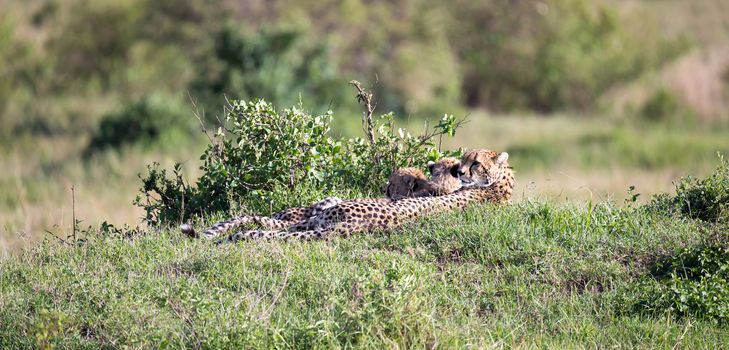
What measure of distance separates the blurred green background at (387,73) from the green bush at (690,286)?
11993 millimetres

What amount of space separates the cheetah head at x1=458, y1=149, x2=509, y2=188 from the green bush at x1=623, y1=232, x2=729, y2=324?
171 centimetres

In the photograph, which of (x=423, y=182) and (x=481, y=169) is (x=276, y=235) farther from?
(x=481, y=169)

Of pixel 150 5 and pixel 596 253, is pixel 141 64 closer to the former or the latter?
pixel 150 5

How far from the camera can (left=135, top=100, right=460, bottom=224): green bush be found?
8.02m

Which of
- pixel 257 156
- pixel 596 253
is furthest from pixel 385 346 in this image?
pixel 257 156

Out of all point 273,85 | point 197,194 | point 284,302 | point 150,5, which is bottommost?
point 284,302

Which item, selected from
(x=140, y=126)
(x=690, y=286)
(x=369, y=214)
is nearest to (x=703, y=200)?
(x=690, y=286)

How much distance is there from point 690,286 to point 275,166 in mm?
3314

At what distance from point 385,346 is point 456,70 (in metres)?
21.9

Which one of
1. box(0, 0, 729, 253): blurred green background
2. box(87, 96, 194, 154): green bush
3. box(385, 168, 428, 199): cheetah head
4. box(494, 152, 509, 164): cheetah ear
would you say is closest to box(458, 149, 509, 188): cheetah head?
box(494, 152, 509, 164): cheetah ear

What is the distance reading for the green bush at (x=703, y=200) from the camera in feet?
23.7

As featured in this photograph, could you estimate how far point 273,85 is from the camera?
20672 millimetres

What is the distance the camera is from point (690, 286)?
6.02 m

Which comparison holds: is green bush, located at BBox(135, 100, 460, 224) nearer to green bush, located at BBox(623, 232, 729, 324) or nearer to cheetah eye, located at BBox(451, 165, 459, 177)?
cheetah eye, located at BBox(451, 165, 459, 177)
